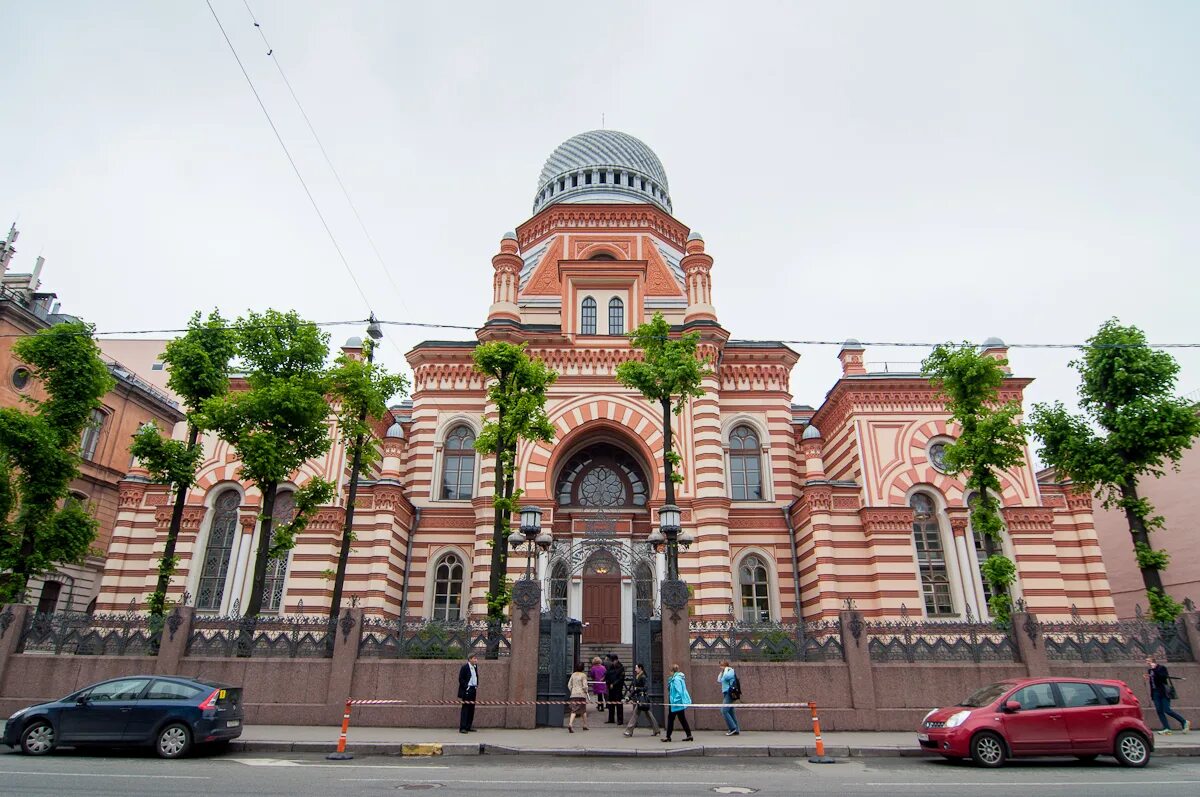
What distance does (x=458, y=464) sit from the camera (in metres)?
27.7

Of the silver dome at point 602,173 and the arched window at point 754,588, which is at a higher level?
the silver dome at point 602,173

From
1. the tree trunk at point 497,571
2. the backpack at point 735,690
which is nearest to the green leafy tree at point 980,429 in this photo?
the backpack at point 735,690

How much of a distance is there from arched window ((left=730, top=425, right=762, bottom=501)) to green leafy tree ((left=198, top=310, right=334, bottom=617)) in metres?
15.5

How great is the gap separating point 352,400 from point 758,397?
1629 cm

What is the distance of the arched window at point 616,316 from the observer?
29.0 meters

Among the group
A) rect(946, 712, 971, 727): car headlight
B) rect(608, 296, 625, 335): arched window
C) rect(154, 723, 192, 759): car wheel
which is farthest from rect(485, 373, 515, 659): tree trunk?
rect(608, 296, 625, 335): arched window

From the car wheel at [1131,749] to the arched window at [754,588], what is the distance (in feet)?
47.6

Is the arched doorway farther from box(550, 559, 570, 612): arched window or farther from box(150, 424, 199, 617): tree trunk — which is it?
box(150, 424, 199, 617): tree trunk

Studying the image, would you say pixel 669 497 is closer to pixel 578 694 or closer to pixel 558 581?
pixel 578 694

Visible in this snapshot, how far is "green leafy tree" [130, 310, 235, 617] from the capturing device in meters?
18.5

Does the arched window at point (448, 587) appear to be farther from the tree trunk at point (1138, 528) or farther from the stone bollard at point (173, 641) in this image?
the tree trunk at point (1138, 528)

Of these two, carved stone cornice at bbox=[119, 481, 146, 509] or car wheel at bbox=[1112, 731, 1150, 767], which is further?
carved stone cornice at bbox=[119, 481, 146, 509]

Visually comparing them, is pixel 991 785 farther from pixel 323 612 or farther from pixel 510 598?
pixel 323 612

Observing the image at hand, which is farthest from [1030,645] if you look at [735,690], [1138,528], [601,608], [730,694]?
[601,608]
